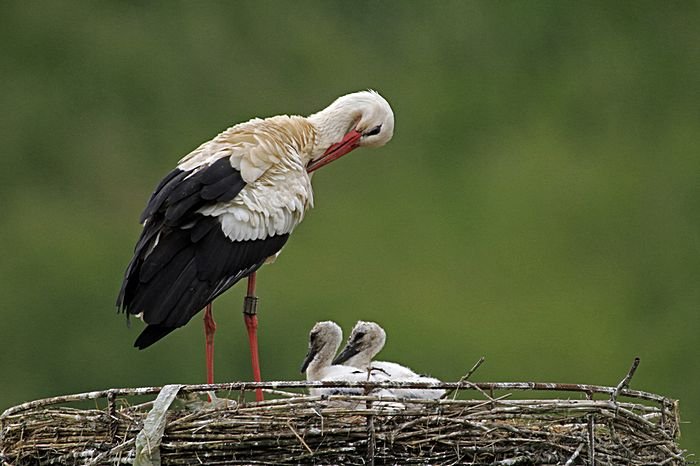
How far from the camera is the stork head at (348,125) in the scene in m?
6.47

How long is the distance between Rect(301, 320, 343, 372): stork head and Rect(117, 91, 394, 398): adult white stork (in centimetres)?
33

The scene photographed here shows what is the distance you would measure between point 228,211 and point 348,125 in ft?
3.03

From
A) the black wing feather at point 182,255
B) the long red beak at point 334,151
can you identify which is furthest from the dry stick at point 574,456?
the long red beak at point 334,151

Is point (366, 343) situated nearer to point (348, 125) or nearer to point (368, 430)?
point (348, 125)

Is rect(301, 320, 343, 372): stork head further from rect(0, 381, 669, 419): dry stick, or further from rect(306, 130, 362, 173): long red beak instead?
rect(0, 381, 669, 419): dry stick

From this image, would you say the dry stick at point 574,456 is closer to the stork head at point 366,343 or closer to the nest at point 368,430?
the nest at point 368,430

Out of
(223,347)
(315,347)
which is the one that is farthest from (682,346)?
(315,347)

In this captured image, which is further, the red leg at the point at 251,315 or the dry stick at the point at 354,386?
the red leg at the point at 251,315

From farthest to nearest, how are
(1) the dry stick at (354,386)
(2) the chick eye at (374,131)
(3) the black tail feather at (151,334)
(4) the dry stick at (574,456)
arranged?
(2) the chick eye at (374,131) < (3) the black tail feather at (151,334) < (4) the dry stick at (574,456) < (1) the dry stick at (354,386)

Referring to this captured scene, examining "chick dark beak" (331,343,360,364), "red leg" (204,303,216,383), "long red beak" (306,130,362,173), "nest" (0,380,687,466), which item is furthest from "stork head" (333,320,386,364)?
"nest" (0,380,687,466)

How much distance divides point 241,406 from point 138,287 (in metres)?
0.88

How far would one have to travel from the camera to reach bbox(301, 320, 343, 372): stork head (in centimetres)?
639

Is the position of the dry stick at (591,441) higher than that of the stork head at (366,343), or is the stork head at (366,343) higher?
the stork head at (366,343)

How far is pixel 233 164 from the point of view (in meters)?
5.88
